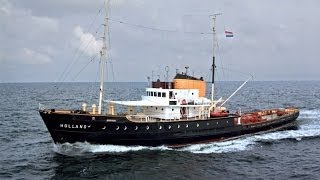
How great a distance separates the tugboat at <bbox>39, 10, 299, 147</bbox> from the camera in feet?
107

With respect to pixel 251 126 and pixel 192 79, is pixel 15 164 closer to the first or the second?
pixel 192 79

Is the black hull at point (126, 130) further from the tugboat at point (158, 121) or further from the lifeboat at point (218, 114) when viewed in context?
the lifeboat at point (218, 114)

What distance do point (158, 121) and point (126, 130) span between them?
9.88 ft

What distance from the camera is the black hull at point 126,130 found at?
32.3 m

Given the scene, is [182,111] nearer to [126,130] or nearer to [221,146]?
[221,146]

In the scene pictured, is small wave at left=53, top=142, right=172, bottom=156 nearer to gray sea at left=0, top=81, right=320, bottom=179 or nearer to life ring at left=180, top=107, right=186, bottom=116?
gray sea at left=0, top=81, right=320, bottom=179

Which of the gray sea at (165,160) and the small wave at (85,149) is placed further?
the small wave at (85,149)

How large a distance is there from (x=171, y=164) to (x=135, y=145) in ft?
15.2

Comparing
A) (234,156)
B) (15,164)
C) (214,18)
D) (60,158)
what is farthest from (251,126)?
(15,164)

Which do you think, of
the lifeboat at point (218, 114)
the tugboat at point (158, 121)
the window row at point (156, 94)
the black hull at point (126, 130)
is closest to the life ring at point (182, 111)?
the tugboat at point (158, 121)

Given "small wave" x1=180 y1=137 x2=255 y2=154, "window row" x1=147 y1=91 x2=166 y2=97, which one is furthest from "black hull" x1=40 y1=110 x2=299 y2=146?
"window row" x1=147 y1=91 x2=166 y2=97

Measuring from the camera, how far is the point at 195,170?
29.7m

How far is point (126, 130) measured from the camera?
110 feet

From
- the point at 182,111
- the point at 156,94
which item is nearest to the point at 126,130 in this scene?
the point at 156,94
